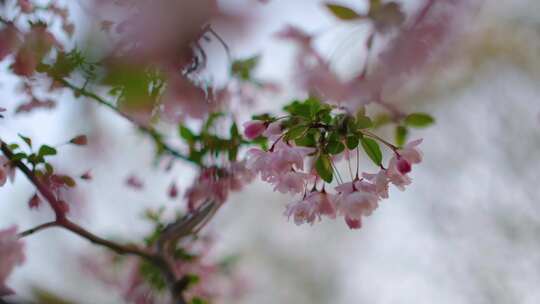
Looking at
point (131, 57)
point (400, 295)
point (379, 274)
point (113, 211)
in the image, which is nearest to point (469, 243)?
point (400, 295)

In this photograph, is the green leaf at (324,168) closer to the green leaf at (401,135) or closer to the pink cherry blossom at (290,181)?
the pink cherry blossom at (290,181)

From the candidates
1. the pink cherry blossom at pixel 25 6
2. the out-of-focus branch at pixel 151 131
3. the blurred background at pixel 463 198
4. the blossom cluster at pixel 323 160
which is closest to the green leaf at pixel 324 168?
the blossom cluster at pixel 323 160

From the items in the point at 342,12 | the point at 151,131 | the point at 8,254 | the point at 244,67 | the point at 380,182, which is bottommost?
the point at 8,254

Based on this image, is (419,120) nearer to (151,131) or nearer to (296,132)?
(296,132)

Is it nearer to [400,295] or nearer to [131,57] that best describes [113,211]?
[400,295]

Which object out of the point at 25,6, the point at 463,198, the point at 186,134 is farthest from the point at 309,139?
the point at 463,198

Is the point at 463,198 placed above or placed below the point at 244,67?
above

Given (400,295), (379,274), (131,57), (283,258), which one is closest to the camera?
(131,57)
